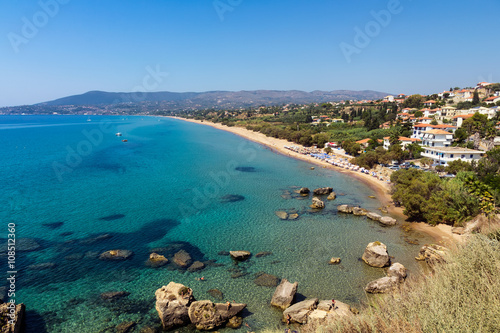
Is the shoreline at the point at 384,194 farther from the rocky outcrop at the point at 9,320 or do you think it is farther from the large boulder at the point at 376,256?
the rocky outcrop at the point at 9,320

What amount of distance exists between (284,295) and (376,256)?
30.8 ft

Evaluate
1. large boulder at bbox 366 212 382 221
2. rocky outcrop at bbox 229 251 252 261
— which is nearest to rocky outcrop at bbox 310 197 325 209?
large boulder at bbox 366 212 382 221

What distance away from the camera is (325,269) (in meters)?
21.6

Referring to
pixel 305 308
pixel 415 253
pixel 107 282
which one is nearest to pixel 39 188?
pixel 107 282

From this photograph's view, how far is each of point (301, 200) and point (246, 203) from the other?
7765 mm

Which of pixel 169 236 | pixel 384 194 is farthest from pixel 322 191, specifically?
pixel 169 236

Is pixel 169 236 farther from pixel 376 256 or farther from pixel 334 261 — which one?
pixel 376 256

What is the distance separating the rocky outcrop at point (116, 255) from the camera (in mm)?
22875

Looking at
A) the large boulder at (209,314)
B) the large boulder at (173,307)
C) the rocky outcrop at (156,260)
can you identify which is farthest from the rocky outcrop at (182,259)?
the large boulder at (209,314)

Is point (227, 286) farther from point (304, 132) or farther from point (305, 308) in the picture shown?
point (304, 132)

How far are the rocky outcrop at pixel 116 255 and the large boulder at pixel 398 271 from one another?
21.0m

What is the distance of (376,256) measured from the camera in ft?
72.2

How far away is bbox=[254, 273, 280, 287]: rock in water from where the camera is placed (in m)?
19.6

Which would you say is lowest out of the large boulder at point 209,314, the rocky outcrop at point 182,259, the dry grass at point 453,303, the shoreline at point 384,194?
the shoreline at point 384,194
